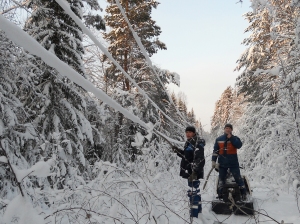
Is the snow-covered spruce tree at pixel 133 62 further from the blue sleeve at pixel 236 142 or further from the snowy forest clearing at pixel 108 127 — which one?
the blue sleeve at pixel 236 142

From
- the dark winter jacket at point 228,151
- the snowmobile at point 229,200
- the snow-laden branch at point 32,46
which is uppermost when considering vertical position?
the snow-laden branch at point 32,46

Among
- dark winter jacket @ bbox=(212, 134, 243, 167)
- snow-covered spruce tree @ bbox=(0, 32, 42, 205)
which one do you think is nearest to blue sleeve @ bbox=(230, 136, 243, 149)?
dark winter jacket @ bbox=(212, 134, 243, 167)

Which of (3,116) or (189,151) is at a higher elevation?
(3,116)

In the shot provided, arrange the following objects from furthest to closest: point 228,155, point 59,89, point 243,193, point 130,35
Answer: point 130,35, point 59,89, point 228,155, point 243,193

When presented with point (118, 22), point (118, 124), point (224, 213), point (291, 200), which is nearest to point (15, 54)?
point (224, 213)

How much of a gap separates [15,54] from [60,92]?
349 centimetres

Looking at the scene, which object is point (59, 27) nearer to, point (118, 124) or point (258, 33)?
point (118, 124)

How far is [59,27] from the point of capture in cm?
930

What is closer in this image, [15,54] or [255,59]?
[15,54]

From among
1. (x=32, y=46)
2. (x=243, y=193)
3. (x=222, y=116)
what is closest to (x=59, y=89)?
(x=243, y=193)

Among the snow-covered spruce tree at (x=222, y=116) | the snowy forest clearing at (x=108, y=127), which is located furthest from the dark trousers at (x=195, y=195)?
the snow-covered spruce tree at (x=222, y=116)

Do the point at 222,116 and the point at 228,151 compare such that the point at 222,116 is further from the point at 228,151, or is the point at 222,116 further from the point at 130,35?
the point at 228,151

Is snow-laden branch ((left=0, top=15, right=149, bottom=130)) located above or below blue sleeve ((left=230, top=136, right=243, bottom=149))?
above

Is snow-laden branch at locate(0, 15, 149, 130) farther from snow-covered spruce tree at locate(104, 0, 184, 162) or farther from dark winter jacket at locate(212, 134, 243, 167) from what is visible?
snow-covered spruce tree at locate(104, 0, 184, 162)
